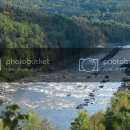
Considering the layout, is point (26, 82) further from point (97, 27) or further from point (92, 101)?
point (97, 27)

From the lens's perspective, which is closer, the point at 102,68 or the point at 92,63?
the point at 102,68

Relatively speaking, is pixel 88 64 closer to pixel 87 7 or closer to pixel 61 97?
pixel 61 97

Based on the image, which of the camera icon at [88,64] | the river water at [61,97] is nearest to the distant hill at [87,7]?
the camera icon at [88,64]

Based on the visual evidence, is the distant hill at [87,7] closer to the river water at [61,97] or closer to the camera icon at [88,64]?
the camera icon at [88,64]

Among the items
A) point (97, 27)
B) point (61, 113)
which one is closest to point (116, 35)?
point (97, 27)

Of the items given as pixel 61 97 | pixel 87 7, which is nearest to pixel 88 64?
pixel 61 97
